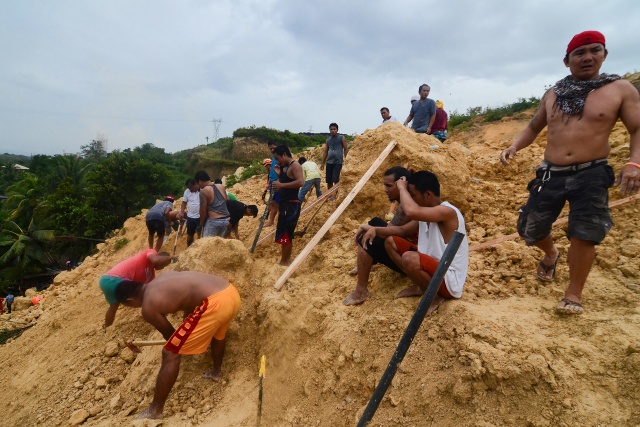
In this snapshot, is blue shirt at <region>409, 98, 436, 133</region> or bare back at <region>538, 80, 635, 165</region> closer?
bare back at <region>538, 80, 635, 165</region>

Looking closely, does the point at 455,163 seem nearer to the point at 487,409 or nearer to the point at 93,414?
the point at 487,409

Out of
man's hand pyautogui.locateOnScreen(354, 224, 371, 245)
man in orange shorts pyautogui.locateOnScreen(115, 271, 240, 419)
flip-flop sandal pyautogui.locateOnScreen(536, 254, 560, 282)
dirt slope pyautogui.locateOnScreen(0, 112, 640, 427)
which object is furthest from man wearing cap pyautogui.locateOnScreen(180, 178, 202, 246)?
flip-flop sandal pyautogui.locateOnScreen(536, 254, 560, 282)

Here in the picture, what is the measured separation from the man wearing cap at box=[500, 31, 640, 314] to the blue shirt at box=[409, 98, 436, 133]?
4.15 m

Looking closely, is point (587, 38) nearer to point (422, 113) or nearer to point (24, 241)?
point (422, 113)

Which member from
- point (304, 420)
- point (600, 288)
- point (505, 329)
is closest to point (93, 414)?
point (304, 420)

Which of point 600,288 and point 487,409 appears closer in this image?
point 487,409

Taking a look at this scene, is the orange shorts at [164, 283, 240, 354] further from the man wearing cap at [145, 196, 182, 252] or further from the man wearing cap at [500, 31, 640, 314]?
the man wearing cap at [145, 196, 182, 252]

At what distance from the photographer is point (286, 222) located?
433 cm

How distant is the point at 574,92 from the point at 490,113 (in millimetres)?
10730

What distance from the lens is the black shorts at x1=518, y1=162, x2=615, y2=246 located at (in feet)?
6.92

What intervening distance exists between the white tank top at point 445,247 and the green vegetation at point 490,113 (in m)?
10.6

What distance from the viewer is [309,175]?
6.33 meters

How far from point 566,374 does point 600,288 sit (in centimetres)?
98

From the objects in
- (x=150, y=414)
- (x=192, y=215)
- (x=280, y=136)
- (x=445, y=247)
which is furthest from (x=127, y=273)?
(x=280, y=136)
